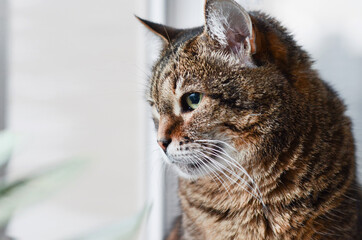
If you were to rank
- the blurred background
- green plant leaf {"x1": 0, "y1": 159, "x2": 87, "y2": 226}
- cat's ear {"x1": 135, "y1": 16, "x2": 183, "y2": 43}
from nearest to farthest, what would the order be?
green plant leaf {"x1": 0, "y1": 159, "x2": 87, "y2": 226}, cat's ear {"x1": 135, "y1": 16, "x2": 183, "y2": 43}, the blurred background

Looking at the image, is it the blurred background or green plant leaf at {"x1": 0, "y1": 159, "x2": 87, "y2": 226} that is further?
the blurred background

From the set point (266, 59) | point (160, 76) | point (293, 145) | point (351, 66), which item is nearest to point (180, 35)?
point (160, 76)

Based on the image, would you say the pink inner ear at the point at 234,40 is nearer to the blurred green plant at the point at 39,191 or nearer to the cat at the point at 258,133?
the cat at the point at 258,133

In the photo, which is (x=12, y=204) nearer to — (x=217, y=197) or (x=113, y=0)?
(x=217, y=197)

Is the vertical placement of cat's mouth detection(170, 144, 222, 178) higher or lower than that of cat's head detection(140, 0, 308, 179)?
lower

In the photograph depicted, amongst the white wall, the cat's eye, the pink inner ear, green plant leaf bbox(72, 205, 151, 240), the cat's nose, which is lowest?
the white wall

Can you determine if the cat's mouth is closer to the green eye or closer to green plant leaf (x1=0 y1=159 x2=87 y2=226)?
the green eye

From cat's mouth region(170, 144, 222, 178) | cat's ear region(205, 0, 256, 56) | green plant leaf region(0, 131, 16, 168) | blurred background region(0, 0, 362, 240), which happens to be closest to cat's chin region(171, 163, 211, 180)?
cat's mouth region(170, 144, 222, 178)

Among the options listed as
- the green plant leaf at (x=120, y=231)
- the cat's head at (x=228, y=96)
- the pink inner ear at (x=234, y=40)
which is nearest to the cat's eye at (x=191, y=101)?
the cat's head at (x=228, y=96)
